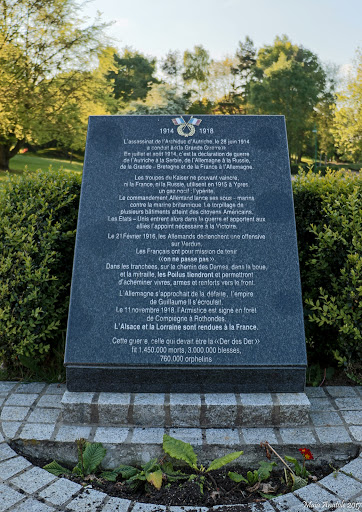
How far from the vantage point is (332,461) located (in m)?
2.83

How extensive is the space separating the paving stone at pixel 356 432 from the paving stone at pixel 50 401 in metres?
2.03

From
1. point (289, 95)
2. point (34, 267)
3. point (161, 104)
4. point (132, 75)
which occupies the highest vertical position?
point (132, 75)

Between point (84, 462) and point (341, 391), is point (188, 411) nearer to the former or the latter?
point (84, 462)

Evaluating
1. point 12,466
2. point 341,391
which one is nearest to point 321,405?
point 341,391

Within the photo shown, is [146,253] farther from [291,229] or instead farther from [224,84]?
[224,84]

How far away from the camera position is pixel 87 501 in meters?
2.39

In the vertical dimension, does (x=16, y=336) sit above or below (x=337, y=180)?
below

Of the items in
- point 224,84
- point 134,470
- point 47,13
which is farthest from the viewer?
point 224,84

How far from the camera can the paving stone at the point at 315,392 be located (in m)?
3.35

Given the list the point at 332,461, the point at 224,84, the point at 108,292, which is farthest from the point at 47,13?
the point at 224,84

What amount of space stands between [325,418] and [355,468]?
17.7 inches

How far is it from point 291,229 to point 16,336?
2.30 m

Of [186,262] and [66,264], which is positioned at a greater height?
[186,262]

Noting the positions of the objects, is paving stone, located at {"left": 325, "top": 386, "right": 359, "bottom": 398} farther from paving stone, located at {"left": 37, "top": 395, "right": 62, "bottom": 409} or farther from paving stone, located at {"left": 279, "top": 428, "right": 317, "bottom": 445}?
paving stone, located at {"left": 37, "top": 395, "right": 62, "bottom": 409}
